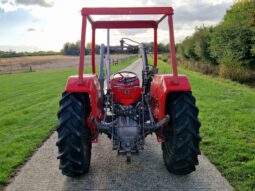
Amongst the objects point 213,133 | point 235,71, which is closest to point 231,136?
point 213,133

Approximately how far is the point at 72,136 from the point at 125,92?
1152mm

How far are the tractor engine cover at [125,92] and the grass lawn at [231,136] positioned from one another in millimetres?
1446

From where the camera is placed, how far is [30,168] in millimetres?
4527

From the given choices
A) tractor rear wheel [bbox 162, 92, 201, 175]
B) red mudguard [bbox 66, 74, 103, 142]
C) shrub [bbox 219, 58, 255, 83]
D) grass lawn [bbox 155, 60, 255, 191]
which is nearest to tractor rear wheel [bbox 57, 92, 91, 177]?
red mudguard [bbox 66, 74, 103, 142]

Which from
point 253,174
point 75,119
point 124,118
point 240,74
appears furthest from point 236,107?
point 240,74

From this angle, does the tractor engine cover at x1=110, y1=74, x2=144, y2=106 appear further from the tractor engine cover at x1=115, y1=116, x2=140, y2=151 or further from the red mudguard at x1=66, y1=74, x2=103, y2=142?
the tractor engine cover at x1=115, y1=116, x2=140, y2=151

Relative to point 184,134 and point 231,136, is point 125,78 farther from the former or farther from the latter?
point 231,136

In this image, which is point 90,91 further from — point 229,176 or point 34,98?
point 34,98

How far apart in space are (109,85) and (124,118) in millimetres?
820

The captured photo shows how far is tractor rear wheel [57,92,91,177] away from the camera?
385cm

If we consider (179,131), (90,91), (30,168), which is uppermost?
(90,91)

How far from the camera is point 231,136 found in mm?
5898

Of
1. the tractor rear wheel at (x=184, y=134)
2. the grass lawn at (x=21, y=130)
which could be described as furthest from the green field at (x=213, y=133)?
the tractor rear wheel at (x=184, y=134)

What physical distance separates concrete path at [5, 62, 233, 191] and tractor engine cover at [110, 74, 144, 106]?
872 mm
